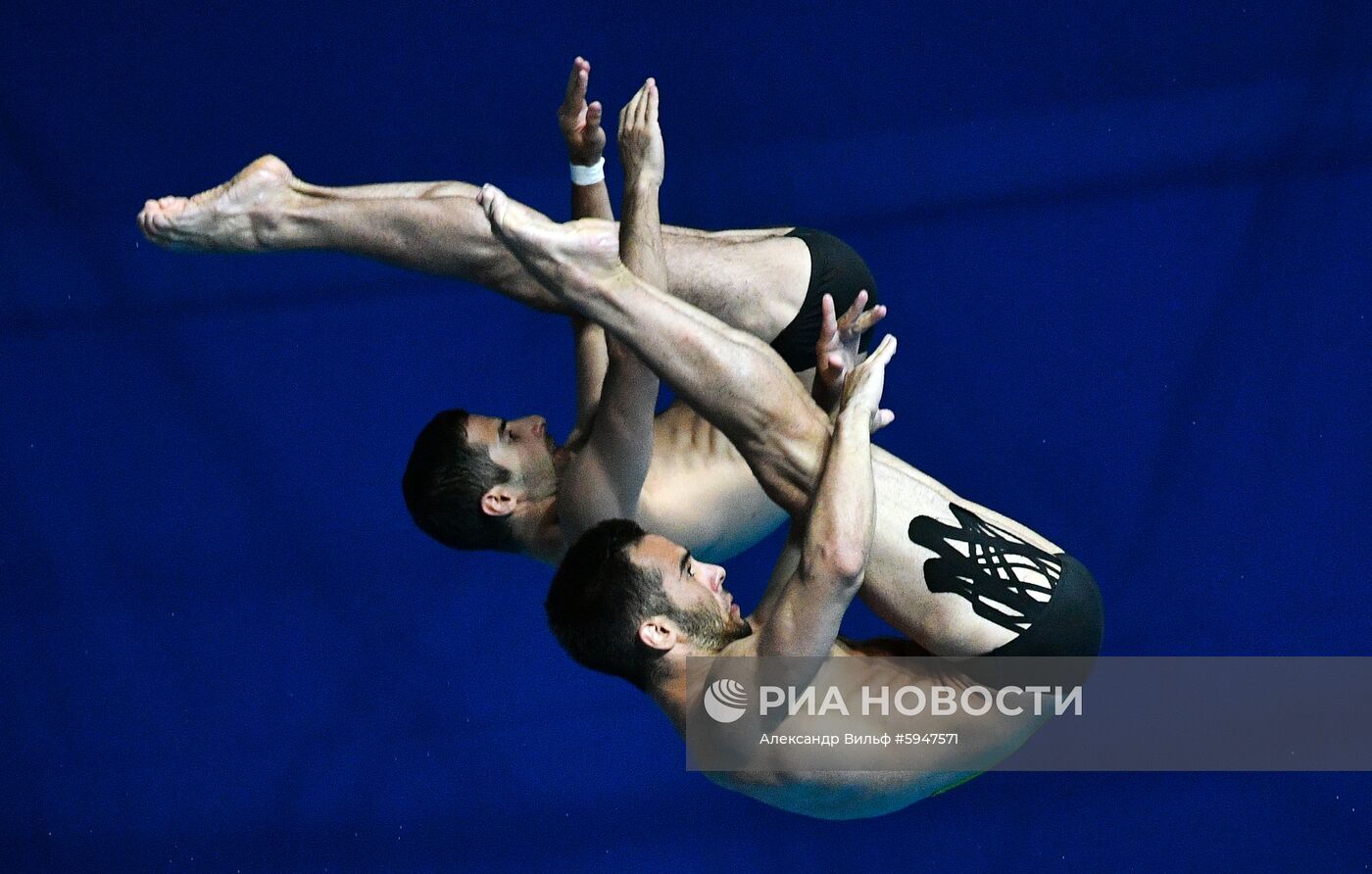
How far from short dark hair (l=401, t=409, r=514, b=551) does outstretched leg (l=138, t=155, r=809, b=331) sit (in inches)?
13.5

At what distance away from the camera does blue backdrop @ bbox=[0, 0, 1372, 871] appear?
461 cm

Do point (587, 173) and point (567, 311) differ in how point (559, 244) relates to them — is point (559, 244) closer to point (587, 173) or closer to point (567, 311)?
point (567, 311)

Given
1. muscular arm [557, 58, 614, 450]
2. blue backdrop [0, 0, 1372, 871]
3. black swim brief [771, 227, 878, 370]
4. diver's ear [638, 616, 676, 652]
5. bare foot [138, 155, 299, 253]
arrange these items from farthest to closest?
blue backdrop [0, 0, 1372, 871]
black swim brief [771, 227, 878, 370]
muscular arm [557, 58, 614, 450]
bare foot [138, 155, 299, 253]
diver's ear [638, 616, 676, 652]

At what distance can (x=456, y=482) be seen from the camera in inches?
136

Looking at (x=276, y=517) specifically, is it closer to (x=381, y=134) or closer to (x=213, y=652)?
(x=213, y=652)

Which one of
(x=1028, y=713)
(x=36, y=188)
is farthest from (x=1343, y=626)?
(x=36, y=188)

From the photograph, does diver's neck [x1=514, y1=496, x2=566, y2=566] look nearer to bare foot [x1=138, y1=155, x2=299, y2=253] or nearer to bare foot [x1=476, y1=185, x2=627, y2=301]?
bare foot [x1=138, y1=155, x2=299, y2=253]

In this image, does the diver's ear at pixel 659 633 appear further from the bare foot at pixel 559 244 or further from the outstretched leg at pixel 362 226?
the outstretched leg at pixel 362 226

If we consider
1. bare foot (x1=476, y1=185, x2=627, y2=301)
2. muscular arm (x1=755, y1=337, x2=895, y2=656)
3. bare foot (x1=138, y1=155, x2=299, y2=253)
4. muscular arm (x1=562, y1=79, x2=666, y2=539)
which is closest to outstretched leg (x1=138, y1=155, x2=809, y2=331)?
bare foot (x1=138, y1=155, x2=299, y2=253)

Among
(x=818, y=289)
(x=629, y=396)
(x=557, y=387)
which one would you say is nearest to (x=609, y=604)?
(x=629, y=396)

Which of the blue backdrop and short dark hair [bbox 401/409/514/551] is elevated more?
the blue backdrop

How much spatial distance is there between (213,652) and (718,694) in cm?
241

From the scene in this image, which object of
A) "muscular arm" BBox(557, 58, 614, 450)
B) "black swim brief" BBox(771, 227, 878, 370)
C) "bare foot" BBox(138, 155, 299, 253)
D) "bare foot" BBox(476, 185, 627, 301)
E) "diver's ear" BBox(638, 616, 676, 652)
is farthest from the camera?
"black swim brief" BBox(771, 227, 878, 370)

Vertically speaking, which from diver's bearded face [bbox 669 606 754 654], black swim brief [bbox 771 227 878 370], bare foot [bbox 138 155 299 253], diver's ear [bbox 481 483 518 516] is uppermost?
black swim brief [bbox 771 227 878 370]
